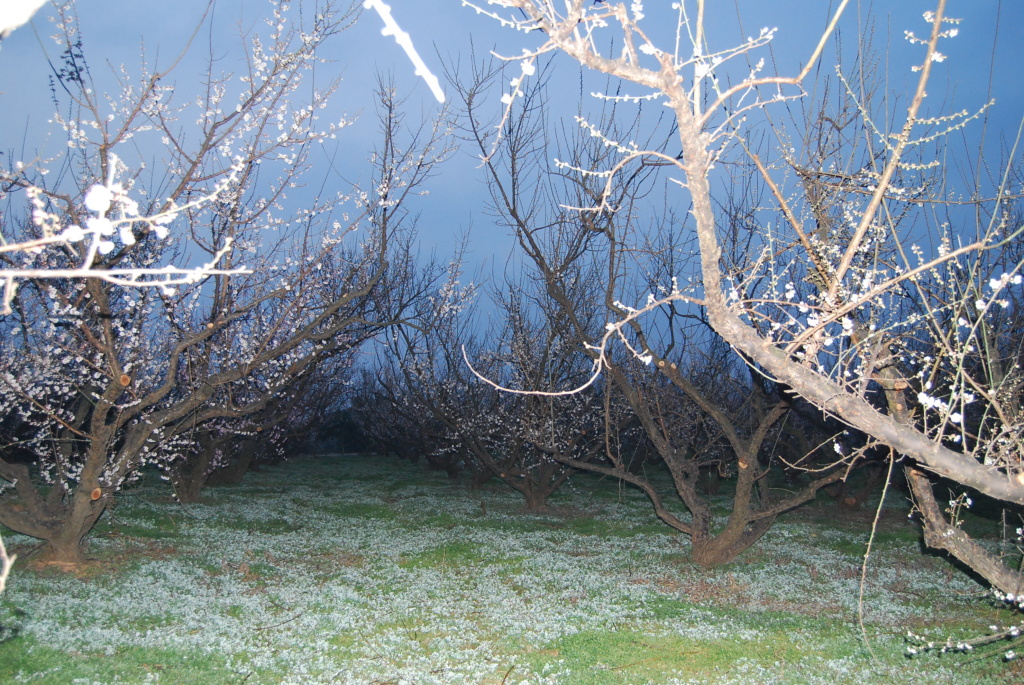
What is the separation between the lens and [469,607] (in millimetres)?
7277

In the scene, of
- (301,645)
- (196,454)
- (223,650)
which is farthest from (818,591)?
(196,454)

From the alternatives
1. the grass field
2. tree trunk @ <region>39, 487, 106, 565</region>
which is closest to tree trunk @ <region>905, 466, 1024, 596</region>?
the grass field

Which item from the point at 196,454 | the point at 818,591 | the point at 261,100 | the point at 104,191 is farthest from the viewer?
the point at 196,454

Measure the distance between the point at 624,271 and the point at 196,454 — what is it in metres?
10.3

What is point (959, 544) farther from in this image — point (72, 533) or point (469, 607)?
point (72, 533)

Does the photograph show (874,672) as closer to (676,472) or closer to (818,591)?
(818,591)

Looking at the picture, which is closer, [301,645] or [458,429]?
[301,645]

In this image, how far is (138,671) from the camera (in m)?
5.24

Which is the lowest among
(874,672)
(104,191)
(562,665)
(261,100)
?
(562,665)

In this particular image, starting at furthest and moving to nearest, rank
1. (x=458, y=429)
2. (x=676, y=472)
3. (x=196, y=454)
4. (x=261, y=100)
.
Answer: (x=196, y=454) < (x=458, y=429) < (x=676, y=472) < (x=261, y=100)

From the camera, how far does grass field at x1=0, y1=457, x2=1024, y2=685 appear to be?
18.0 ft

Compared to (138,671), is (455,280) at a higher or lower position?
higher

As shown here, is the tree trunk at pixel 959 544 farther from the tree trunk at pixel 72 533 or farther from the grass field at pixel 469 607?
the tree trunk at pixel 72 533

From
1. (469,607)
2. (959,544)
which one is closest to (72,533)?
(469,607)
